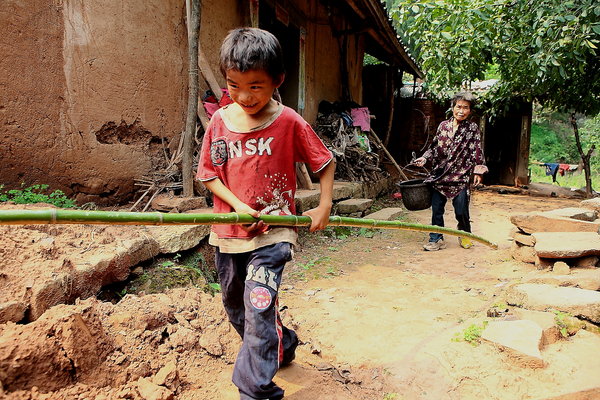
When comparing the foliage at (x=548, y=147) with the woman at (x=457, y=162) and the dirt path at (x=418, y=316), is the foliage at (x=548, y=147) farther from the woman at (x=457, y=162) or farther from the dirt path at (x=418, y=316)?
the woman at (x=457, y=162)

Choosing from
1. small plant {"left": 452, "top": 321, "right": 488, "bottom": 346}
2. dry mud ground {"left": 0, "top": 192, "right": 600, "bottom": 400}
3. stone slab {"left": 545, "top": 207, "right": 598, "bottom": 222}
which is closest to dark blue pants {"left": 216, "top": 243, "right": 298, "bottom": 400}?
dry mud ground {"left": 0, "top": 192, "right": 600, "bottom": 400}

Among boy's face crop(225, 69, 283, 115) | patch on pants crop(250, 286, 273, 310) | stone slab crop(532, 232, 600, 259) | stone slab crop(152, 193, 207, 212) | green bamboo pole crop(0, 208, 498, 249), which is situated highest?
boy's face crop(225, 69, 283, 115)

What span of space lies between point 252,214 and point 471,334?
1555 millimetres

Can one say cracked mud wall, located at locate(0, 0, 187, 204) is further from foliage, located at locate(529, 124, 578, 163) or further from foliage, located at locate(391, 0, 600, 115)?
foliage, located at locate(529, 124, 578, 163)

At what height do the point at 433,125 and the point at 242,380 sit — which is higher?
the point at 433,125

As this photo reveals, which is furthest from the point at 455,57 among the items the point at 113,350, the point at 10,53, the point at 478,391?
the point at 113,350

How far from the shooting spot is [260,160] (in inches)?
67.2

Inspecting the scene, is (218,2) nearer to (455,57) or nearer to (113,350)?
(455,57)

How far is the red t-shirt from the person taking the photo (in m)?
1.71

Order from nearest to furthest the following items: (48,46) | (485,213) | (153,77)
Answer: (48,46) < (153,77) < (485,213)

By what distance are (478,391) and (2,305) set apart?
217 cm

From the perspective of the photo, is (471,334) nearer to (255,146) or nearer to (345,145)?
(255,146)

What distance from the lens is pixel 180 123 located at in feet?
13.6

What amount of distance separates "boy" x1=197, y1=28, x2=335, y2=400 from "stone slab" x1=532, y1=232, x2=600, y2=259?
2.77 meters
